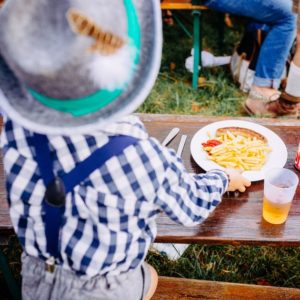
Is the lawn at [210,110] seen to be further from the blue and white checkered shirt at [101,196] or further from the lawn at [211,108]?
the blue and white checkered shirt at [101,196]

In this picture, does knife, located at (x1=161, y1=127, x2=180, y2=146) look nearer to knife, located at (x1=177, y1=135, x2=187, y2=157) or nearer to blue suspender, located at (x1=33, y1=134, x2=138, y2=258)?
knife, located at (x1=177, y1=135, x2=187, y2=157)

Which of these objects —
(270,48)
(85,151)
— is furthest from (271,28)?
(85,151)

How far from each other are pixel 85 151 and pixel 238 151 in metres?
0.81

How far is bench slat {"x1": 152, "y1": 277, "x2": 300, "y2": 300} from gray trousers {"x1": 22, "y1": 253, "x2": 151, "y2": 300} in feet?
2.19

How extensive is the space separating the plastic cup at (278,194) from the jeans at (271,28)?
87.5 inches

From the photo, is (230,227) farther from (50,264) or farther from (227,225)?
(50,264)

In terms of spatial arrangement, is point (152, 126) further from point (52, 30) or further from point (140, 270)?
point (52, 30)

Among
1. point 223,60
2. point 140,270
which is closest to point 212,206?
point 140,270

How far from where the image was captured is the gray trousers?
1278 millimetres

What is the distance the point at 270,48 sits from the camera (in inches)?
Result: 139

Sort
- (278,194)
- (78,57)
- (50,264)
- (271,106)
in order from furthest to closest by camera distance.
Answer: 1. (271,106)
2. (278,194)
3. (50,264)
4. (78,57)

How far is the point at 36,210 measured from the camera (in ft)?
3.90

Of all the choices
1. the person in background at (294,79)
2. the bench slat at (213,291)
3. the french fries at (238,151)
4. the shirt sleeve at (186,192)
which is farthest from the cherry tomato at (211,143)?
the person in background at (294,79)

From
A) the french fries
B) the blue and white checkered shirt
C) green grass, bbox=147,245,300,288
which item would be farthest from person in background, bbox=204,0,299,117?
the blue and white checkered shirt
